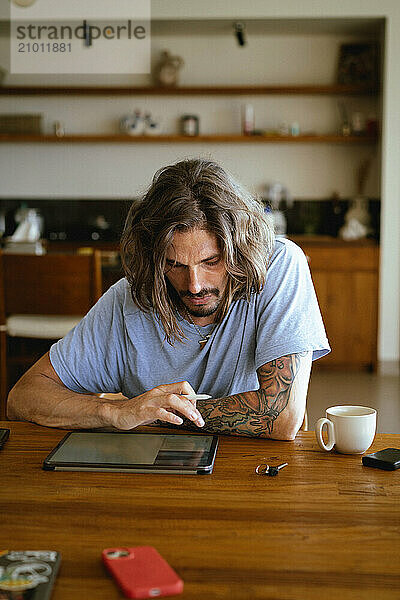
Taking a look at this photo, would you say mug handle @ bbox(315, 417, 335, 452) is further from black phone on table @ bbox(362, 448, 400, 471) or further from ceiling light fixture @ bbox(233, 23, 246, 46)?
ceiling light fixture @ bbox(233, 23, 246, 46)

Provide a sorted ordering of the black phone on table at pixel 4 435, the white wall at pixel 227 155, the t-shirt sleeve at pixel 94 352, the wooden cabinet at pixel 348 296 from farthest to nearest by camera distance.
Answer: the white wall at pixel 227 155 < the wooden cabinet at pixel 348 296 < the t-shirt sleeve at pixel 94 352 < the black phone on table at pixel 4 435

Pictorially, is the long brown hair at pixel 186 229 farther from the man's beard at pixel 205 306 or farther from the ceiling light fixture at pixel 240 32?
the ceiling light fixture at pixel 240 32

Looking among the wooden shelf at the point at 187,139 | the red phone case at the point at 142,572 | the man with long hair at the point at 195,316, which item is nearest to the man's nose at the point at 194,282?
the man with long hair at the point at 195,316

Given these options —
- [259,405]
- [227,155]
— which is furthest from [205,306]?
[227,155]

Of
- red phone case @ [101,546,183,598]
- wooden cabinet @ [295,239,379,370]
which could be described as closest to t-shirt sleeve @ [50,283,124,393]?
red phone case @ [101,546,183,598]

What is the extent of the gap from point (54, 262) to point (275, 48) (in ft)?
10.1

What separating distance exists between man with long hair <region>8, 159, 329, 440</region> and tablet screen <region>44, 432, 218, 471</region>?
6.2 inches

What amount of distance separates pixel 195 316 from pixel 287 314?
228mm

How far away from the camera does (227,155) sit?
5.48 meters

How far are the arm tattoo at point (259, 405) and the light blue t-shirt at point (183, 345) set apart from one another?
0.31 ft

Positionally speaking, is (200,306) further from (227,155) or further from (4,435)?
(227,155)

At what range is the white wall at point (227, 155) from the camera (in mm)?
4996

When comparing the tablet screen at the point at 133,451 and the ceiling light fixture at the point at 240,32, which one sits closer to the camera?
the tablet screen at the point at 133,451

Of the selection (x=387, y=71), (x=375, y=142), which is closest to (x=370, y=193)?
(x=375, y=142)
